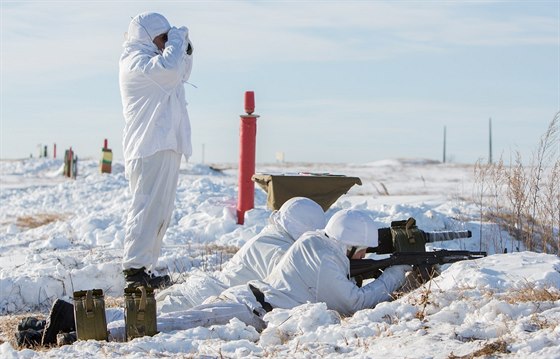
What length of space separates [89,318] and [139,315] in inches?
12.0

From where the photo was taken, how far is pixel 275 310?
6590mm

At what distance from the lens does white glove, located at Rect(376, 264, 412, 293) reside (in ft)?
24.5

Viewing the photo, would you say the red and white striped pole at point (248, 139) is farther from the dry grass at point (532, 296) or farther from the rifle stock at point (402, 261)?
the dry grass at point (532, 296)

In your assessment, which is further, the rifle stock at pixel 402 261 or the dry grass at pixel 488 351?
the rifle stock at pixel 402 261

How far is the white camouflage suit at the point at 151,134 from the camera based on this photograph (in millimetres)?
9047

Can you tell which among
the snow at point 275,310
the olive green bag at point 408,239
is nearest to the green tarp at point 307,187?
the snow at point 275,310

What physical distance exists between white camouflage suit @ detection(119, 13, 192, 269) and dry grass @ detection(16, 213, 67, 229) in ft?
28.4

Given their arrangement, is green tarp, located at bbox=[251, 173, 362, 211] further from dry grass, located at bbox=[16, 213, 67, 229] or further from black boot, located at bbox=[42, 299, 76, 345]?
dry grass, located at bbox=[16, 213, 67, 229]

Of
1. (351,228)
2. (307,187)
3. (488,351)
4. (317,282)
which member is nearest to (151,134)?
(307,187)

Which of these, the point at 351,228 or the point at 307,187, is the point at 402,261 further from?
the point at 307,187

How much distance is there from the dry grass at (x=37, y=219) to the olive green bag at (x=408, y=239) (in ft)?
34.8

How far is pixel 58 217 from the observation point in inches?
735

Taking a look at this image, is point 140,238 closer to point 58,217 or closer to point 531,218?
point 531,218

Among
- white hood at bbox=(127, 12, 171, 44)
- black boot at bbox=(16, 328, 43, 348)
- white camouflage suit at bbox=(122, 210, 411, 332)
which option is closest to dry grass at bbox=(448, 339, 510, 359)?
white camouflage suit at bbox=(122, 210, 411, 332)
